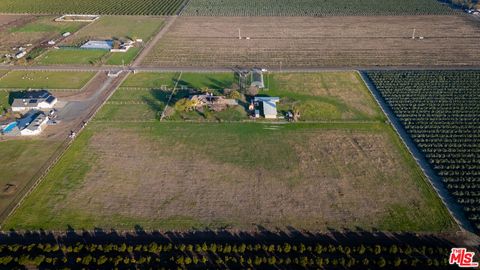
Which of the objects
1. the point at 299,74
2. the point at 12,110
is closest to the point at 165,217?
the point at 12,110

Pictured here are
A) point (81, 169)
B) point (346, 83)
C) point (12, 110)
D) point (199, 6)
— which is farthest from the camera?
point (199, 6)

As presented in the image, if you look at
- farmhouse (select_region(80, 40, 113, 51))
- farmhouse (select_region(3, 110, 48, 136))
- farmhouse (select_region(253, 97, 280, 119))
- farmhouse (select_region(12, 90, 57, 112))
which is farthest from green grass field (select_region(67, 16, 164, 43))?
farmhouse (select_region(253, 97, 280, 119))

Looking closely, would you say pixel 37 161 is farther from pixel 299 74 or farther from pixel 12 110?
pixel 299 74

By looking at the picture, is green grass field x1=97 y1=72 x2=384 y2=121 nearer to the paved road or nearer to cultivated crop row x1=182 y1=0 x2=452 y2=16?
the paved road

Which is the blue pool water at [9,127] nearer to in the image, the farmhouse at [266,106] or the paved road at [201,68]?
the paved road at [201,68]

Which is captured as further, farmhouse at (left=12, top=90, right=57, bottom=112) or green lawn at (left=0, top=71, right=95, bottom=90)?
green lawn at (left=0, top=71, right=95, bottom=90)

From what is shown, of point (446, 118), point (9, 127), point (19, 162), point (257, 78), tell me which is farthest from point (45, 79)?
point (446, 118)
